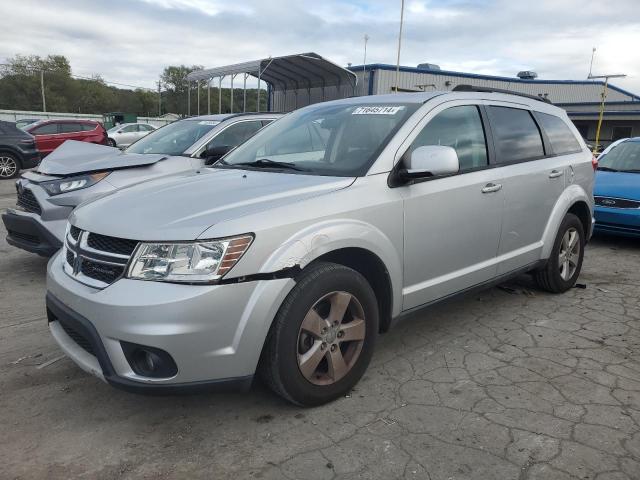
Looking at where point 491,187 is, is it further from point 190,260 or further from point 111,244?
point 111,244

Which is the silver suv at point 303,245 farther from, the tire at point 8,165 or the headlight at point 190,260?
the tire at point 8,165

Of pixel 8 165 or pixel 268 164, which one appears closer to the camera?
pixel 268 164

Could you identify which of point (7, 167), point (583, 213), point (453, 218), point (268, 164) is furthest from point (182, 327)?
point (7, 167)

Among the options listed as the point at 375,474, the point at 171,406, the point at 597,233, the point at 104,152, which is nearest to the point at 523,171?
the point at 375,474

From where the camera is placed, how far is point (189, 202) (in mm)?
2668

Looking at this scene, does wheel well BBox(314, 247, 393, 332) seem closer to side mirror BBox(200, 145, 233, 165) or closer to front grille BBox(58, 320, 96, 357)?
front grille BBox(58, 320, 96, 357)

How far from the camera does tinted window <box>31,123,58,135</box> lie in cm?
1624

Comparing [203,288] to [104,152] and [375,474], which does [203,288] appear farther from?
[104,152]

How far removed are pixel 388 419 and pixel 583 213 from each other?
3.27 meters

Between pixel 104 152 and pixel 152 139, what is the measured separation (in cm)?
80

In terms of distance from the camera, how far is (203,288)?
228cm

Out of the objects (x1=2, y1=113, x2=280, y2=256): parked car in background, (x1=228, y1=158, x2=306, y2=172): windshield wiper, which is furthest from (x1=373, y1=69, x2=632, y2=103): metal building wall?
(x1=228, y1=158, x2=306, y2=172): windshield wiper

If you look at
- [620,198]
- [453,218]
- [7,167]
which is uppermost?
[453,218]

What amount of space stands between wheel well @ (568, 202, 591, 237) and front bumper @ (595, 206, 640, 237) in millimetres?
2029
